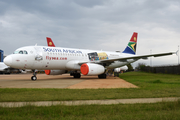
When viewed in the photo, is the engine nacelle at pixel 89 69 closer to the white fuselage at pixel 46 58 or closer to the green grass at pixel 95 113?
the white fuselage at pixel 46 58

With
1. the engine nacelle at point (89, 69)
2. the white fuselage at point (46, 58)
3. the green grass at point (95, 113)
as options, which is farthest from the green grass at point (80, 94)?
the engine nacelle at point (89, 69)

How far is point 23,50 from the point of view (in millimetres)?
17047

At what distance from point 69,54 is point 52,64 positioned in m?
2.65

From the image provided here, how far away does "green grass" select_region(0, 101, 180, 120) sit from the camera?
413 centimetres

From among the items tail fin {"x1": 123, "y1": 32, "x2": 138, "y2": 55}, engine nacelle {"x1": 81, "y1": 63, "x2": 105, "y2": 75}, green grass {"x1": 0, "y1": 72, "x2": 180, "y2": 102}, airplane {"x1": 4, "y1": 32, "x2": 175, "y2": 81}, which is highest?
tail fin {"x1": 123, "y1": 32, "x2": 138, "y2": 55}

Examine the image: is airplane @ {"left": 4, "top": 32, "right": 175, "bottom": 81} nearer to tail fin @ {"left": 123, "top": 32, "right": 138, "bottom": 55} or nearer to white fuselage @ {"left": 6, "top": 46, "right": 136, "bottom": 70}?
white fuselage @ {"left": 6, "top": 46, "right": 136, "bottom": 70}

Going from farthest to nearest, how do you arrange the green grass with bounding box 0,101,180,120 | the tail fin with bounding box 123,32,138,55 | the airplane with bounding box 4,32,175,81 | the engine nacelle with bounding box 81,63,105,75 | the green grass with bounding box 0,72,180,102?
the tail fin with bounding box 123,32,138,55
the engine nacelle with bounding box 81,63,105,75
the airplane with bounding box 4,32,175,81
the green grass with bounding box 0,72,180,102
the green grass with bounding box 0,101,180,120

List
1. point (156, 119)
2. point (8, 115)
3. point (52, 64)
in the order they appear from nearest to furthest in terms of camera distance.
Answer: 1. point (156, 119)
2. point (8, 115)
3. point (52, 64)

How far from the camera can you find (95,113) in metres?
4.54

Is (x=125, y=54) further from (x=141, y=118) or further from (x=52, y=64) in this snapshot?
(x=141, y=118)

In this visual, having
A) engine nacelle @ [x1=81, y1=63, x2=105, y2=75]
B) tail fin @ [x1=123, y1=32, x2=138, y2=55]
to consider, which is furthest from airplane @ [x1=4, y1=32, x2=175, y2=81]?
tail fin @ [x1=123, y1=32, x2=138, y2=55]

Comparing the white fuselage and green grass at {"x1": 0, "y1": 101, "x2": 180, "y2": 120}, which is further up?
the white fuselage

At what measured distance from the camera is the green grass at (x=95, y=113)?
13.5ft

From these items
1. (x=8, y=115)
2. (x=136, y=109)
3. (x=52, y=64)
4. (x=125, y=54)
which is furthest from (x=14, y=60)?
(x=125, y=54)
